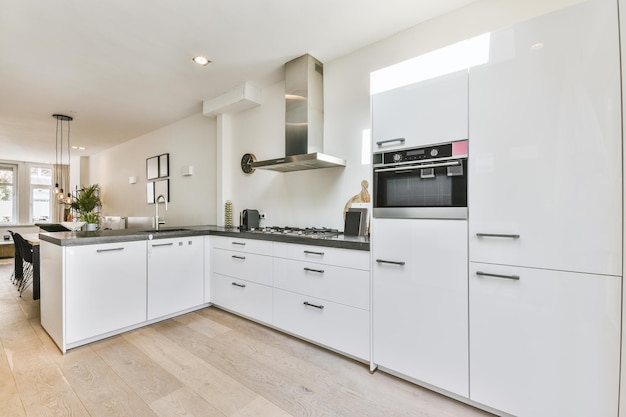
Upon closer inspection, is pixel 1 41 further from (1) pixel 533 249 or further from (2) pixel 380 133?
(1) pixel 533 249

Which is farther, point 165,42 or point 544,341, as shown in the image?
point 165,42

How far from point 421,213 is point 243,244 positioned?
1737mm

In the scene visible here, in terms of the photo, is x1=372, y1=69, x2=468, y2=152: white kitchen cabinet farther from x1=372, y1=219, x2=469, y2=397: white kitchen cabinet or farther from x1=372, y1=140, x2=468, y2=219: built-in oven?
x1=372, y1=219, x2=469, y2=397: white kitchen cabinet

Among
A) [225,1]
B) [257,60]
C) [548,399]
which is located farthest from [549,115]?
[257,60]

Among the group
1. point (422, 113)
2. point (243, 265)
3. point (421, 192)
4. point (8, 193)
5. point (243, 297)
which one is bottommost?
point (243, 297)

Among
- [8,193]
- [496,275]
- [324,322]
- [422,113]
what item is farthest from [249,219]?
[8,193]

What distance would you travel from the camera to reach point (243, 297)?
2846 mm

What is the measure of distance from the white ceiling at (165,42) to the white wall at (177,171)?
646mm

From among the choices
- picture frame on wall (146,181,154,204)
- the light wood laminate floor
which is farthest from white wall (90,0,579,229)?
the light wood laminate floor

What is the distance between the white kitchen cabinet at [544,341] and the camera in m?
1.27

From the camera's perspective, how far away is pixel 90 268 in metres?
2.33

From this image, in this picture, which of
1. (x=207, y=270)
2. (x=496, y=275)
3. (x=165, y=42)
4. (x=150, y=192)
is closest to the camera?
(x=496, y=275)

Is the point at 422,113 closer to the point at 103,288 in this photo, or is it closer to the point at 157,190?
the point at 103,288

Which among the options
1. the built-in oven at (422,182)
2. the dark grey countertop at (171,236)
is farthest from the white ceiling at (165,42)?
the dark grey countertop at (171,236)
